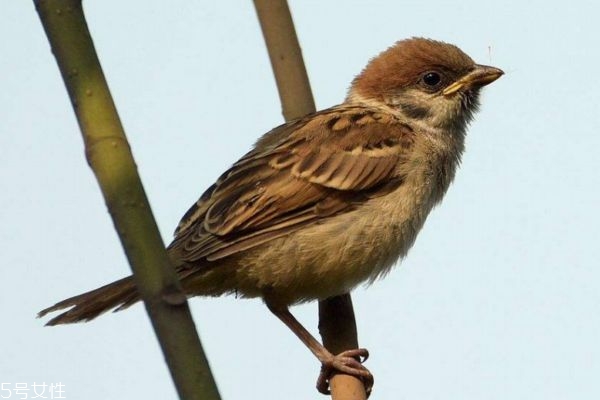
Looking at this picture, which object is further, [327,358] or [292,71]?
[292,71]

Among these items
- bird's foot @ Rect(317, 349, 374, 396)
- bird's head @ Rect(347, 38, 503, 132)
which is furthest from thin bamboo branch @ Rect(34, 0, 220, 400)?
bird's head @ Rect(347, 38, 503, 132)

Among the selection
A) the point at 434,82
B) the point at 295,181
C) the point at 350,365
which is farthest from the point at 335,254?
the point at 434,82

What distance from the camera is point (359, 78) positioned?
6.46 m

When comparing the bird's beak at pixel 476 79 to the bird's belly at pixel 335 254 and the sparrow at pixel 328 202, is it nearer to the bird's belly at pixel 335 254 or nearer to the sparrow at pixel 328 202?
the sparrow at pixel 328 202

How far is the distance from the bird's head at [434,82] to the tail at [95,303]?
2114 mm

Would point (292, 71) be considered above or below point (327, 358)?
above

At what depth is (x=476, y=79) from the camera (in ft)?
19.8

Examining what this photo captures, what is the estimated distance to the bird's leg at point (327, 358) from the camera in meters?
4.67

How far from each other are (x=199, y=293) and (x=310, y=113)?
1.11m

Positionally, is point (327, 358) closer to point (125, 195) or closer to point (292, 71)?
point (292, 71)

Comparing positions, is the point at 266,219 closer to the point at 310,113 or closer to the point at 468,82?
the point at 310,113

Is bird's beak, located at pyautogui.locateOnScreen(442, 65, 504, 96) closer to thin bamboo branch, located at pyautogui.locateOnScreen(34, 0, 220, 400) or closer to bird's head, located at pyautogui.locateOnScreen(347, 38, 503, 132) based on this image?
bird's head, located at pyautogui.locateOnScreen(347, 38, 503, 132)

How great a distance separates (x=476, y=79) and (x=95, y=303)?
8.72 feet

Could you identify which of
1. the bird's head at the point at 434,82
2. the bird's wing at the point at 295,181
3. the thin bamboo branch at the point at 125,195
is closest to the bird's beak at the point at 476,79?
the bird's head at the point at 434,82
